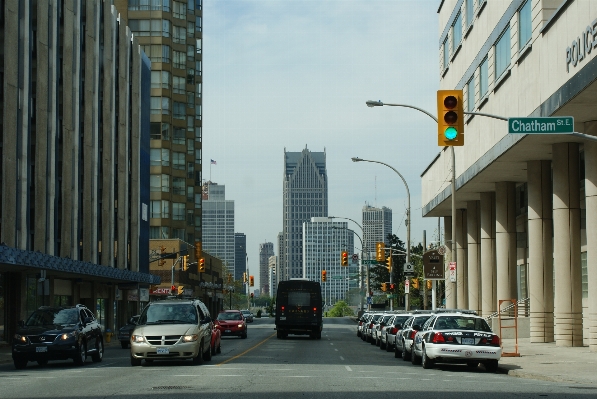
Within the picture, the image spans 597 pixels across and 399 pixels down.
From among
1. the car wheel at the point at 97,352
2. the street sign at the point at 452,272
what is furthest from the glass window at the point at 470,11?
the car wheel at the point at 97,352

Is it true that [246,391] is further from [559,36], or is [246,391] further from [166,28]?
[166,28]

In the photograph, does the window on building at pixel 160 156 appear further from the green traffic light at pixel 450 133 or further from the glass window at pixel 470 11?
the green traffic light at pixel 450 133

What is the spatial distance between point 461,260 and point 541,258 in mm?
20432

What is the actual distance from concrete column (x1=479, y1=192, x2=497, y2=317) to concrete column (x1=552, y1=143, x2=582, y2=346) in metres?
14.5

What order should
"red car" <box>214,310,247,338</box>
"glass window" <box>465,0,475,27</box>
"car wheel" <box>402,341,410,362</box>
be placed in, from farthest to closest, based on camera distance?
"red car" <box>214,310,247,338</box> → "glass window" <box>465,0,475,27</box> → "car wheel" <box>402,341,410,362</box>

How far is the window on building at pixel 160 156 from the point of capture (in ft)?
323

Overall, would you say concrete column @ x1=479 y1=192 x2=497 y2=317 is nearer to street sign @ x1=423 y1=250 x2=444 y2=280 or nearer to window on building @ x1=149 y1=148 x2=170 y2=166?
street sign @ x1=423 y1=250 x2=444 y2=280

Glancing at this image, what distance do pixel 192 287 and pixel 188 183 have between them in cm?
1206

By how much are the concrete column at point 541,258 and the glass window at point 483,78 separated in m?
5.46

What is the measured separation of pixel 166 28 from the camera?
326ft

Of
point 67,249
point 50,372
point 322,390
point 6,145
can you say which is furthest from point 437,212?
point 322,390

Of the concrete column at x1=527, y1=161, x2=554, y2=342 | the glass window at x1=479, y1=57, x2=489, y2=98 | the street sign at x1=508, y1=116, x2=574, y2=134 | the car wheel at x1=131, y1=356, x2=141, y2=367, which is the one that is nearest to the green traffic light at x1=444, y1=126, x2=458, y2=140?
the street sign at x1=508, y1=116, x2=574, y2=134

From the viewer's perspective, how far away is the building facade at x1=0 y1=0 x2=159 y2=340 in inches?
1655

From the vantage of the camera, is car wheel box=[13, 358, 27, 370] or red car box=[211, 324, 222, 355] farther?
red car box=[211, 324, 222, 355]
